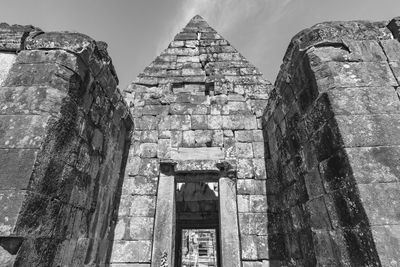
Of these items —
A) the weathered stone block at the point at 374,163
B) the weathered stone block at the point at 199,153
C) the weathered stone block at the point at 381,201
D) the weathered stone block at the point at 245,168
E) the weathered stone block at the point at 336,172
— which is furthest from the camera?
the weathered stone block at the point at 199,153

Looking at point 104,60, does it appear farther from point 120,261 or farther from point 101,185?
point 120,261

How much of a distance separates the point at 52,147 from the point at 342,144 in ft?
9.29

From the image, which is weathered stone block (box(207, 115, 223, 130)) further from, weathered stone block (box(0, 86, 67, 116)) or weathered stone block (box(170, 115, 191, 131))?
weathered stone block (box(0, 86, 67, 116))

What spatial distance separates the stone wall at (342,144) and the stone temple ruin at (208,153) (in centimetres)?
1

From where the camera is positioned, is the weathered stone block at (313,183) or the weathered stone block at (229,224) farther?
the weathered stone block at (229,224)

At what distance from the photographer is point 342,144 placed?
7.00ft

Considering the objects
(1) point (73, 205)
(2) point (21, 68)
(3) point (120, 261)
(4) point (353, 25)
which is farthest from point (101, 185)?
(4) point (353, 25)

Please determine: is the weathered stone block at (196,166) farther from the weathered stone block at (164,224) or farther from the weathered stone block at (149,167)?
the weathered stone block at (149,167)

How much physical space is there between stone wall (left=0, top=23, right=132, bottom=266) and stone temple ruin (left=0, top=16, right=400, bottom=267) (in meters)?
0.01

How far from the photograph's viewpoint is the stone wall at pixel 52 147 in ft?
6.28

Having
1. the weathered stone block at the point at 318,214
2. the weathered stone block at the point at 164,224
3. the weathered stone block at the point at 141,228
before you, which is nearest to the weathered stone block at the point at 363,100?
the weathered stone block at the point at 318,214

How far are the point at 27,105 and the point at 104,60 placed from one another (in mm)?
1274

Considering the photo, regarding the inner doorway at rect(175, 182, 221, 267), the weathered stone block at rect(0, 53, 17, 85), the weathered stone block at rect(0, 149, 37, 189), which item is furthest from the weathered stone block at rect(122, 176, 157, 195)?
the weathered stone block at rect(0, 53, 17, 85)

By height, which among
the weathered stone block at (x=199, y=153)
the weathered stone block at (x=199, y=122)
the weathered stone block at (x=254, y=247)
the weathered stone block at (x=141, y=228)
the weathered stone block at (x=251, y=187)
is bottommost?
the weathered stone block at (x=254, y=247)
